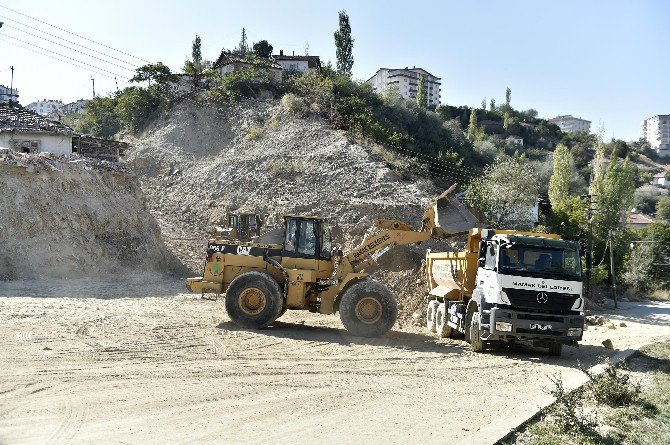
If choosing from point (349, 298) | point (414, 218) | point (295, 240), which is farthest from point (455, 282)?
point (414, 218)

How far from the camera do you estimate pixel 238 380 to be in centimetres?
1116

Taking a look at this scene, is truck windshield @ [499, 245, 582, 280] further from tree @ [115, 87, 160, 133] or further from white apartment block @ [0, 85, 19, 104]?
tree @ [115, 87, 160, 133]

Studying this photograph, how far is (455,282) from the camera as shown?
57.8 ft

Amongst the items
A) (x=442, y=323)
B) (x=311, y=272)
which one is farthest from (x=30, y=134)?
(x=442, y=323)

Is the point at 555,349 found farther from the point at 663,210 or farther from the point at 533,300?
the point at 663,210

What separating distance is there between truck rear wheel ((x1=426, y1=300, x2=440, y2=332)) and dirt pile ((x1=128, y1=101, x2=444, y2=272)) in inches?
522

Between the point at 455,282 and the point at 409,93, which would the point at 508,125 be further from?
the point at 455,282

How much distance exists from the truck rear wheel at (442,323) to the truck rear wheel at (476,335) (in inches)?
91.2

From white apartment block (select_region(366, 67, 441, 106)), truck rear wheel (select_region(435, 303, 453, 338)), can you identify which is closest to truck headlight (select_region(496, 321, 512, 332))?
truck rear wheel (select_region(435, 303, 453, 338))

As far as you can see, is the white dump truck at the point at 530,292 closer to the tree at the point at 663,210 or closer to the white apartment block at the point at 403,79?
the tree at the point at 663,210

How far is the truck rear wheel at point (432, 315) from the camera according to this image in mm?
19312

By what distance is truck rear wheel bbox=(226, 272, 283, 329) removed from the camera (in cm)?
1702

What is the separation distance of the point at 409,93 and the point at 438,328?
106990mm

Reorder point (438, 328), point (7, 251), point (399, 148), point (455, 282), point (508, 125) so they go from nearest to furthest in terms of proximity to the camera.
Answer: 1. point (455, 282)
2. point (438, 328)
3. point (7, 251)
4. point (399, 148)
5. point (508, 125)
